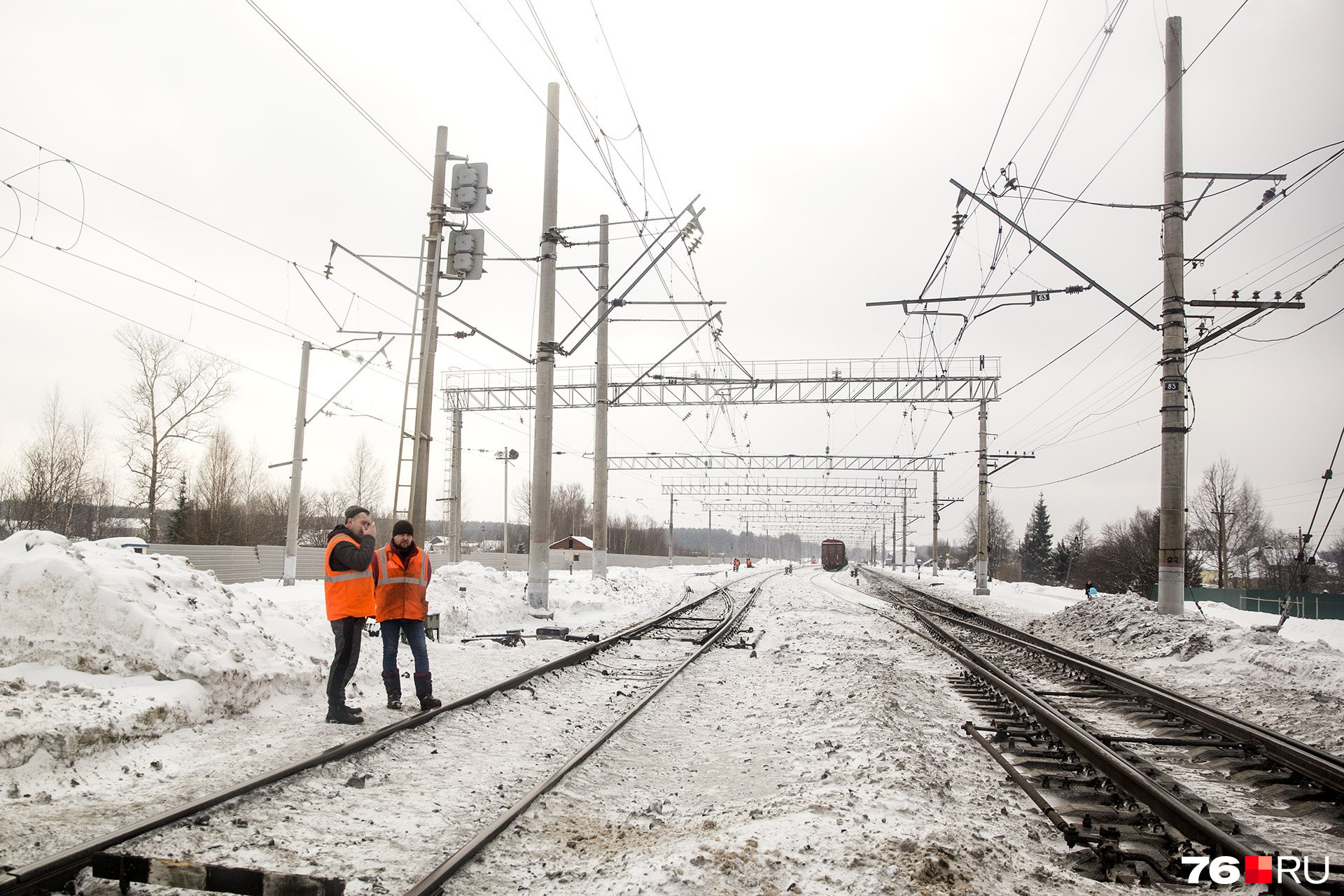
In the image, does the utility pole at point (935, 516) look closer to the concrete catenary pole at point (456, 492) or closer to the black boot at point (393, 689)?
the concrete catenary pole at point (456, 492)

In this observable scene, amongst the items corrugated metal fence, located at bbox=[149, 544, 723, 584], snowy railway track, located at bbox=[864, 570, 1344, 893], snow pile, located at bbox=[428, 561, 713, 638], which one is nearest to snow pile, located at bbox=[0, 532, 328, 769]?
snow pile, located at bbox=[428, 561, 713, 638]

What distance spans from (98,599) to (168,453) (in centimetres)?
4140

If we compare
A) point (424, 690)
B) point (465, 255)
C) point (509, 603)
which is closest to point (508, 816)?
point (424, 690)

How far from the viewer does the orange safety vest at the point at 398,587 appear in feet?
26.2

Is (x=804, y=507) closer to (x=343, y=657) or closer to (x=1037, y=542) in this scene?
(x=1037, y=542)

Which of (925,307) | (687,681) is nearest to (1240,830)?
(687,681)

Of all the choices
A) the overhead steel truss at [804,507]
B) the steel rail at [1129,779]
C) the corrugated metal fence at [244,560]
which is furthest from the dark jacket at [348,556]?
the overhead steel truss at [804,507]

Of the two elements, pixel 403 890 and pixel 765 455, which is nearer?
pixel 403 890

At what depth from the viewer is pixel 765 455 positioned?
42500 mm

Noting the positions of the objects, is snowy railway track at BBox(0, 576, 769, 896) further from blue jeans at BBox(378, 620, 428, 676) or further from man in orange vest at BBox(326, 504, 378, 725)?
man in orange vest at BBox(326, 504, 378, 725)

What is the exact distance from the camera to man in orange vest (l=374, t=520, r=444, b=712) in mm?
7734

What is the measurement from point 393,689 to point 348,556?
57.5 inches

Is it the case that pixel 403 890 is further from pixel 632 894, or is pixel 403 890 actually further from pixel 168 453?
pixel 168 453

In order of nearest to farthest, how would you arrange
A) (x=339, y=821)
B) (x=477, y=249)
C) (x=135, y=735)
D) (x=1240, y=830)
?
(x=339, y=821) < (x=1240, y=830) < (x=135, y=735) < (x=477, y=249)
